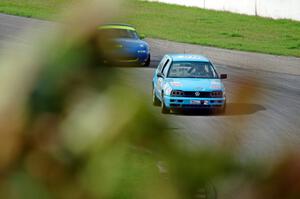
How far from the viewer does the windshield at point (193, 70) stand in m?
18.4

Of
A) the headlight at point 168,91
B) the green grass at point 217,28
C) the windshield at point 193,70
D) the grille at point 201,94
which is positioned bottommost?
the green grass at point 217,28

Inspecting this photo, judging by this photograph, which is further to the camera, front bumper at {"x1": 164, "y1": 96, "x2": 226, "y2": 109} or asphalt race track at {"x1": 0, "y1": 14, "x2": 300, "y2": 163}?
front bumper at {"x1": 164, "y1": 96, "x2": 226, "y2": 109}

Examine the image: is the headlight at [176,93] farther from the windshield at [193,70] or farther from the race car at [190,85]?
the windshield at [193,70]

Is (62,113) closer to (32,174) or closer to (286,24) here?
(32,174)

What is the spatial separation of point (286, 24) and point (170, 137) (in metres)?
35.7

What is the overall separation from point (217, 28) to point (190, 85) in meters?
17.6

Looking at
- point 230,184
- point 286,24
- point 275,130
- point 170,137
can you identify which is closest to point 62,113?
point 170,137

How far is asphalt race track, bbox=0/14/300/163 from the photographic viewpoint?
1.44 metres

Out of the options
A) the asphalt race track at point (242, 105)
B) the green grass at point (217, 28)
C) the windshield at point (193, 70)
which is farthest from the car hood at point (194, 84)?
the green grass at point (217, 28)

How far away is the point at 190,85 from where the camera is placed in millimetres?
18172

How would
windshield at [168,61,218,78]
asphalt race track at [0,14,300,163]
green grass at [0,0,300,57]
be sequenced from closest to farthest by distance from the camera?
asphalt race track at [0,14,300,163]
windshield at [168,61,218,78]
green grass at [0,0,300,57]

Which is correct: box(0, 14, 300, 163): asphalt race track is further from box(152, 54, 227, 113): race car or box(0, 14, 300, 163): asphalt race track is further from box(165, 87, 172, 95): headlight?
box(165, 87, 172, 95): headlight

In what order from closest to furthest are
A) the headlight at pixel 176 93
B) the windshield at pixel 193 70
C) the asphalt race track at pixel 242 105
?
the asphalt race track at pixel 242 105, the headlight at pixel 176 93, the windshield at pixel 193 70

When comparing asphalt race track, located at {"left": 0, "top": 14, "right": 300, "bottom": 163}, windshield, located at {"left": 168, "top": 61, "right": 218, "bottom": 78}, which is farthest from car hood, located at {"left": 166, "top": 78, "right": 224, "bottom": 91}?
asphalt race track, located at {"left": 0, "top": 14, "right": 300, "bottom": 163}
